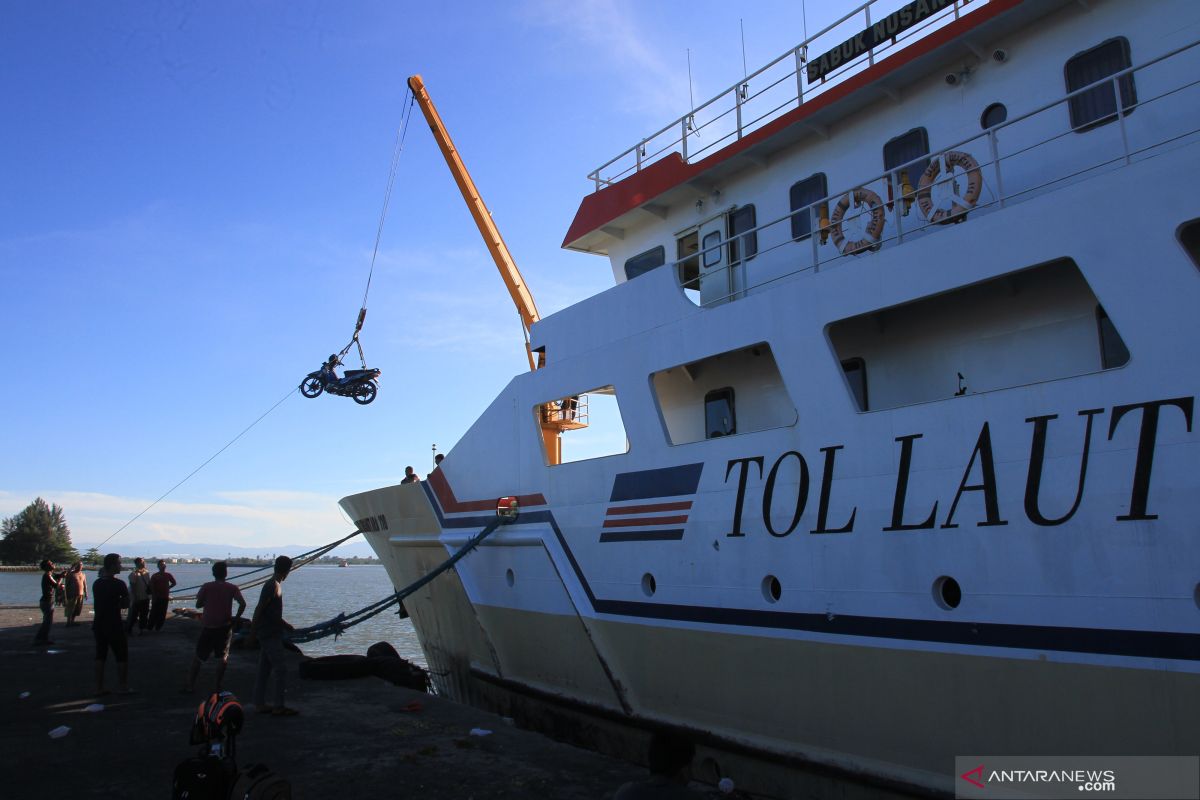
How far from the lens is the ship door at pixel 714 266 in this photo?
8.37 m

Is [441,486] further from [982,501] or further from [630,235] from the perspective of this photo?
[982,501]

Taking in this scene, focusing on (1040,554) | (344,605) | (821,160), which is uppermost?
(821,160)

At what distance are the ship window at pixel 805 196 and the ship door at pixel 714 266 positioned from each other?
0.80 metres

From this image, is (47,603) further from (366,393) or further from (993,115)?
(993,115)

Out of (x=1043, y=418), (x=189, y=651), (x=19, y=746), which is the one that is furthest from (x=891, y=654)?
(x=189, y=651)

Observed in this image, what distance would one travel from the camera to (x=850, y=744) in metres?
5.64

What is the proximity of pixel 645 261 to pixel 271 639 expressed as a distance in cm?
602

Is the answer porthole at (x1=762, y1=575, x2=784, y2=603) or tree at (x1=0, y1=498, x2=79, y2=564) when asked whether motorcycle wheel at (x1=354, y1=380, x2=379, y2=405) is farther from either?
tree at (x1=0, y1=498, x2=79, y2=564)

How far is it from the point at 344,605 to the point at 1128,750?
40.3 metres

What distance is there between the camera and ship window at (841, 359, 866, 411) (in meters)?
6.68

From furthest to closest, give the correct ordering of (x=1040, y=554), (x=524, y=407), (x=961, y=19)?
(x=524, y=407) < (x=961, y=19) < (x=1040, y=554)

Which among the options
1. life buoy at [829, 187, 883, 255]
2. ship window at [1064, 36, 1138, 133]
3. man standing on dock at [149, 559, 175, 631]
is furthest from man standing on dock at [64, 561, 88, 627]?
ship window at [1064, 36, 1138, 133]

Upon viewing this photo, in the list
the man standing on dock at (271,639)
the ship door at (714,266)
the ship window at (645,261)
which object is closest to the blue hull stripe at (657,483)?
the ship door at (714,266)

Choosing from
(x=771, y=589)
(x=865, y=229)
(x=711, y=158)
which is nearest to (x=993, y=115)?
(x=865, y=229)
